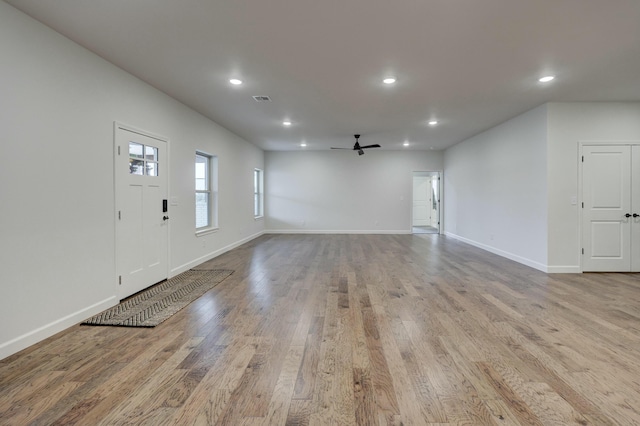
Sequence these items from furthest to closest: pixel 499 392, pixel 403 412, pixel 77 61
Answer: pixel 77 61
pixel 499 392
pixel 403 412

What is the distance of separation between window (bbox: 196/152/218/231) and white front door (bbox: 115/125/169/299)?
1.65 m

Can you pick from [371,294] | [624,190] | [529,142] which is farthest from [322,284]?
[624,190]

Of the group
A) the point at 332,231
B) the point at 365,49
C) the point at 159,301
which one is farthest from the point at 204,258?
the point at 332,231

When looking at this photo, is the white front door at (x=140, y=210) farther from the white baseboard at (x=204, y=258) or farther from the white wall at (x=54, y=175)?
the white baseboard at (x=204, y=258)

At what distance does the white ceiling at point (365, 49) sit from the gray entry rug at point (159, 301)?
2613mm

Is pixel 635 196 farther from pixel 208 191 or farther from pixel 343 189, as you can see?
pixel 208 191

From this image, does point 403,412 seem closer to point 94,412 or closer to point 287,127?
point 94,412

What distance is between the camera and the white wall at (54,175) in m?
2.42

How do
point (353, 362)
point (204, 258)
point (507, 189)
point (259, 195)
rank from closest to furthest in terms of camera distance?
point (353, 362), point (204, 258), point (507, 189), point (259, 195)

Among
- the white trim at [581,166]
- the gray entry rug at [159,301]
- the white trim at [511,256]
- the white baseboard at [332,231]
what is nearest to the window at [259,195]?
the white baseboard at [332,231]

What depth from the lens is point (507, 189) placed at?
243 inches

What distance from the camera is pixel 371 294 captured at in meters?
3.83

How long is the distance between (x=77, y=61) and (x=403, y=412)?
3.93 metres

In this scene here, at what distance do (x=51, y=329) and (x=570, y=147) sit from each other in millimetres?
6845
